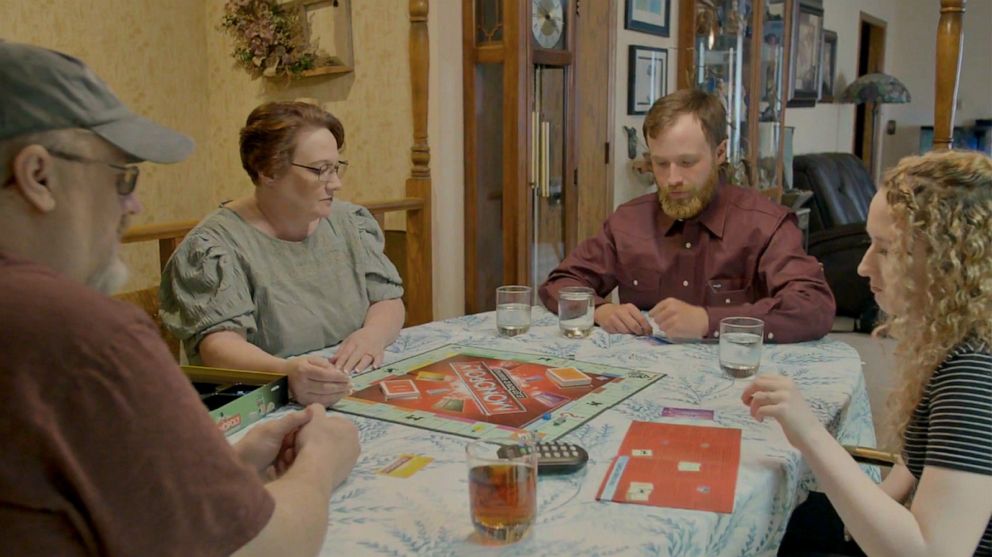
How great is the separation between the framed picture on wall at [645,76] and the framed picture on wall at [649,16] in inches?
3.5

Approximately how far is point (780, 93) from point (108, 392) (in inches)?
199

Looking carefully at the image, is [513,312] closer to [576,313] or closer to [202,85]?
[576,313]

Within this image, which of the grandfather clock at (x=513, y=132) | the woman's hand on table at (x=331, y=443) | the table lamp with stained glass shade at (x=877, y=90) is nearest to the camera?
the woman's hand on table at (x=331, y=443)

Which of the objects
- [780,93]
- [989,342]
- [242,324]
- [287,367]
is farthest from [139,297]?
[780,93]

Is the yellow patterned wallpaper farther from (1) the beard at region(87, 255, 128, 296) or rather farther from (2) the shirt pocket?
(1) the beard at region(87, 255, 128, 296)

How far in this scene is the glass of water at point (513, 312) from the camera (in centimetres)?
195

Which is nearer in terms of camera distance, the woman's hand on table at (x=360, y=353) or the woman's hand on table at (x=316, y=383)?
the woman's hand on table at (x=316, y=383)

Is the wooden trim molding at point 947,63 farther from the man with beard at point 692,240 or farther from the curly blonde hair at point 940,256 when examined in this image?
the curly blonde hair at point 940,256

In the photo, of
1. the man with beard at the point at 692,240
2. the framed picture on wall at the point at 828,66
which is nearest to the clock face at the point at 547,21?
the man with beard at the point at 692,240

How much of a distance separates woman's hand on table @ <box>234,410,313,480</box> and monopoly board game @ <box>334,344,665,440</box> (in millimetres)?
221

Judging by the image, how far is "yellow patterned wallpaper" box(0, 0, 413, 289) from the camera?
347cm

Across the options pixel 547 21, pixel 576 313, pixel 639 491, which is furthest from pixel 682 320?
pixel 547 21

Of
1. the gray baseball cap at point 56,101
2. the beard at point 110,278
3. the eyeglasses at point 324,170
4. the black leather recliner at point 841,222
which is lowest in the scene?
the black leather recliner at point 841,222

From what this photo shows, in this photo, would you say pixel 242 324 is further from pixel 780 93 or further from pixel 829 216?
pixel 829 216
